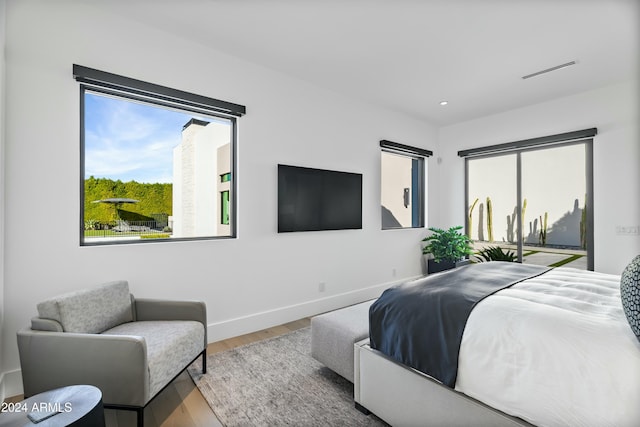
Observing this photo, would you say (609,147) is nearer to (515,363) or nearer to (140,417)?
(515,363)

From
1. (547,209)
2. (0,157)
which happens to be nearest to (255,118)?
(0,157)

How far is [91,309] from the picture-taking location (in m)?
1.83

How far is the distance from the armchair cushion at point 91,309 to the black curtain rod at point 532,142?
513cm

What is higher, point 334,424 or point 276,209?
point 276,209

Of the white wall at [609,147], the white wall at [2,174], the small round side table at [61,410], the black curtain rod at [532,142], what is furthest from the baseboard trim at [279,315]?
the white wall at [609,147]

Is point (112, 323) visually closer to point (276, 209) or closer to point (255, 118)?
point (276, 209)

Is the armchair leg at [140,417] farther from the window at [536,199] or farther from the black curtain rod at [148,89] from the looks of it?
the window at [536,199]

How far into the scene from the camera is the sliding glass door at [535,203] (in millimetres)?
3932

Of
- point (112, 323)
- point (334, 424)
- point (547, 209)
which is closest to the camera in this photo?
point (334, 424)

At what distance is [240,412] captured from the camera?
1769 mm

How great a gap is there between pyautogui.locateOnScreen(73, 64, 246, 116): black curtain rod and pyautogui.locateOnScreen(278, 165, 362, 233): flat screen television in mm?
809

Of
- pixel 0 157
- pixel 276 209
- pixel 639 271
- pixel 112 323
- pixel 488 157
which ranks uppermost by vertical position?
pixel 488 157

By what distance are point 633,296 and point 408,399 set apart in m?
1.09

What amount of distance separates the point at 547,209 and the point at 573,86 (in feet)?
5.55
